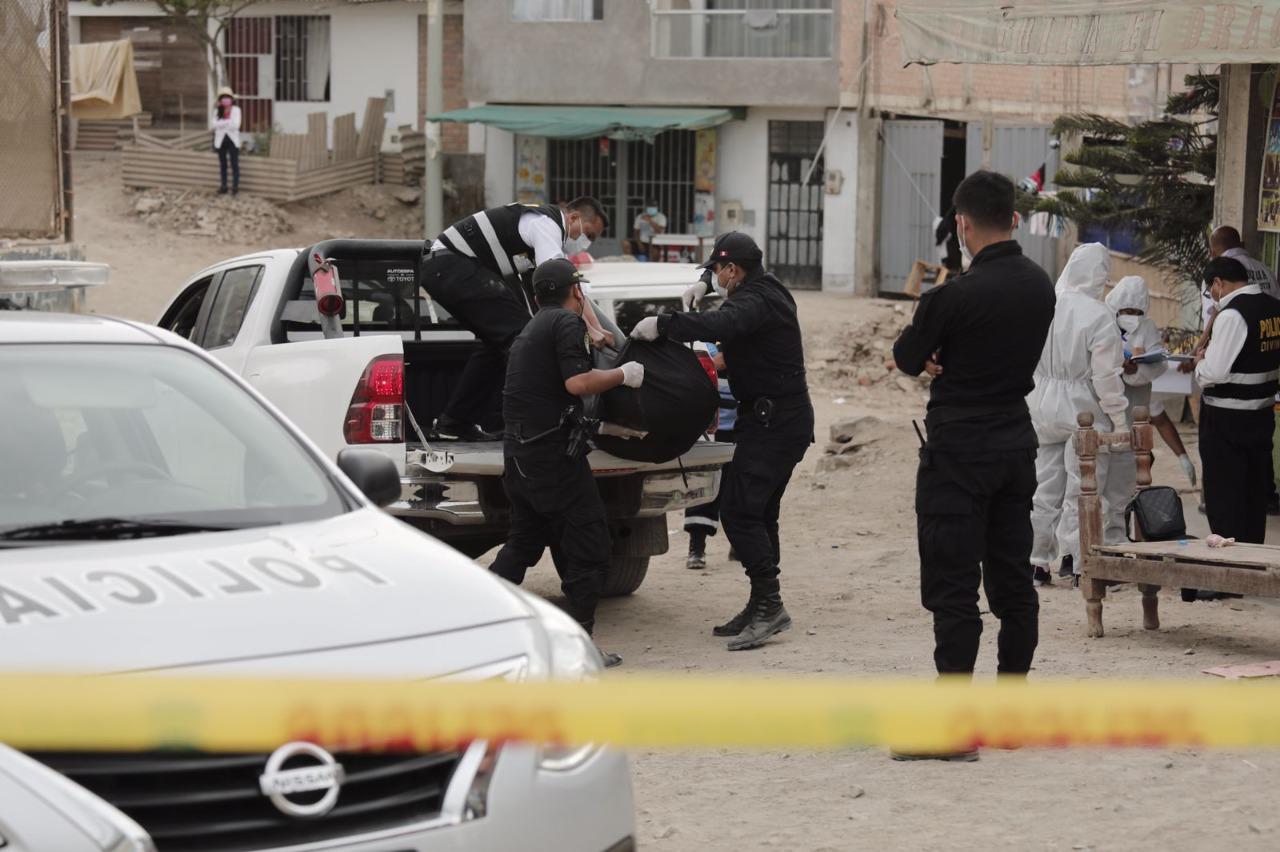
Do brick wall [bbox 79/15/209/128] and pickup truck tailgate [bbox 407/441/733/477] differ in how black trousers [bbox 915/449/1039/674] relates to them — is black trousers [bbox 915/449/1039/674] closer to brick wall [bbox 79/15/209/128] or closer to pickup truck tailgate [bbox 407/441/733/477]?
pickup truck tailgate [bbox 407/441/733/477]

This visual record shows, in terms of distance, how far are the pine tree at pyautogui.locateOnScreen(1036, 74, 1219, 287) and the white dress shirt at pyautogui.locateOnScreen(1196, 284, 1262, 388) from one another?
3559 mm

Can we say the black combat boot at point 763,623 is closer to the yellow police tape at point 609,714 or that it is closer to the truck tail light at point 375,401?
→ the truck tail light at point 375,401

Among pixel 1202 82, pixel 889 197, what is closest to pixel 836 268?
pixel 889 197

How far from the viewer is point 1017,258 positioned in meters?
5.98

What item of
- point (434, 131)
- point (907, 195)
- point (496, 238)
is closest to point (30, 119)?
point (496, 238)

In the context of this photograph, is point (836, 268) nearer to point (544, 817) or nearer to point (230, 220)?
point (230, 220)

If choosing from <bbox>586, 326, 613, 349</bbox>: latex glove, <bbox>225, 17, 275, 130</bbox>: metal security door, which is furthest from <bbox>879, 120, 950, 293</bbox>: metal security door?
<bbox>586, 326, 613, 349</bbox>: latex glove

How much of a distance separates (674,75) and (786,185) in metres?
2.98

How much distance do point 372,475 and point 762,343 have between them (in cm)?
349

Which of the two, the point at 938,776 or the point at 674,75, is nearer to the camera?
the point at 938,776

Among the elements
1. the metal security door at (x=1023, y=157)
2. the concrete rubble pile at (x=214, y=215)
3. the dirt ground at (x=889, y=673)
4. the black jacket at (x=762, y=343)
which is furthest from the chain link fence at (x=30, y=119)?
the metal security door at (x=1023, y=157)

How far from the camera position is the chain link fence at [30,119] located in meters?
17.3

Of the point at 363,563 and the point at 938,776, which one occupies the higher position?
the point at 363,563

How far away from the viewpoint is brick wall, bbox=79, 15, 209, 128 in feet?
127
